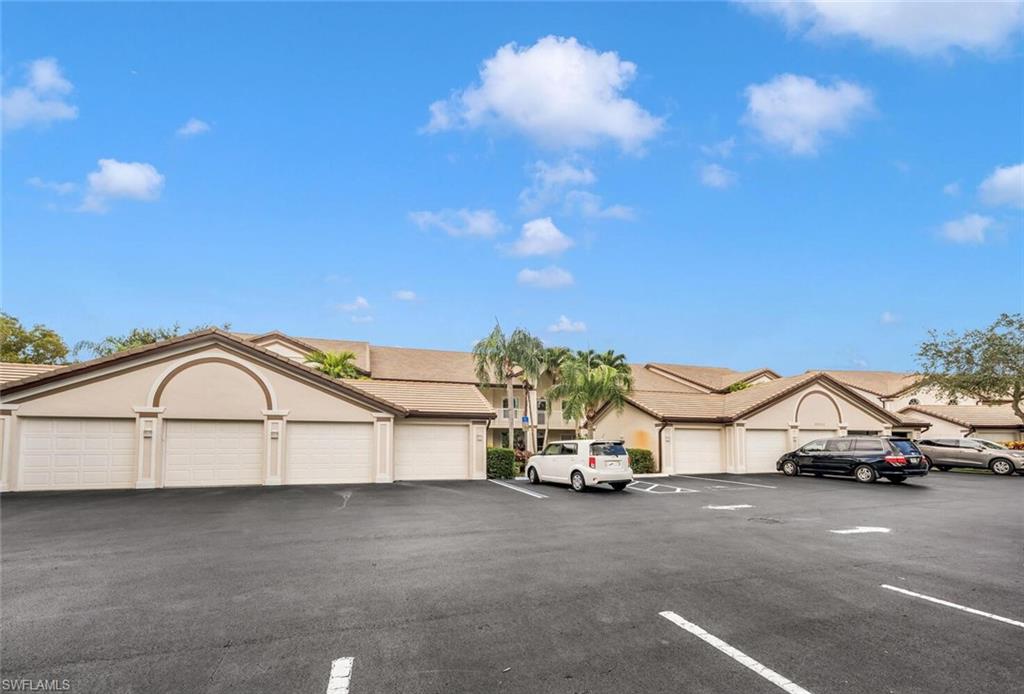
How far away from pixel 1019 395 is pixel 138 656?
44958 mm

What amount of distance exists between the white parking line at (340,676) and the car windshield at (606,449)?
14.1 meters

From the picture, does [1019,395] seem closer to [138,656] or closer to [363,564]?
[363,564]

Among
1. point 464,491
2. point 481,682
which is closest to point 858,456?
point 464,491

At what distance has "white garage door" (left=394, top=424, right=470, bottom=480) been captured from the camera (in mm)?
21953

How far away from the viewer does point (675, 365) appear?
5109 centimetres

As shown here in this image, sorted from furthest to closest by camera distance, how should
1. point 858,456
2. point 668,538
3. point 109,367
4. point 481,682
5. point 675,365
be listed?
point 675,365 < point 858,456 < point 109,367 < point 668,538 < point 481,682

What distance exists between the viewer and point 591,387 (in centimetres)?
3019

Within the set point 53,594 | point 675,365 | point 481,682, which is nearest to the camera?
point 481,682

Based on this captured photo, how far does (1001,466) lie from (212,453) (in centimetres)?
3441

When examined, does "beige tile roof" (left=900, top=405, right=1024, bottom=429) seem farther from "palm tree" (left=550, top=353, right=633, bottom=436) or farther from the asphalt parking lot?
the asphalt parking lot

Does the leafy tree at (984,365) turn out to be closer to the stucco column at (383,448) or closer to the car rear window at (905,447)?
the car rear window at (905,447)

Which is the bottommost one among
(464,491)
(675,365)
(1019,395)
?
(464,491)

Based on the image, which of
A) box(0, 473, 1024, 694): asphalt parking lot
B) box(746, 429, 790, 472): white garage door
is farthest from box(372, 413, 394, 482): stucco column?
box(746, 429, 790, 472): white garage door

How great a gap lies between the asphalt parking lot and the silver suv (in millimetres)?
18932
